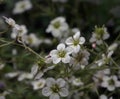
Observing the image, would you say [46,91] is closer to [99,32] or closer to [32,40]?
[99,32]

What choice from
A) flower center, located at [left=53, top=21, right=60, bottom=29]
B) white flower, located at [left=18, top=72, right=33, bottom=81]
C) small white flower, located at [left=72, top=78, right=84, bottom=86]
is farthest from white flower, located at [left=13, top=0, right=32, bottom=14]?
small white flower, located at [left=72, top=78, right=84, bottom=86]

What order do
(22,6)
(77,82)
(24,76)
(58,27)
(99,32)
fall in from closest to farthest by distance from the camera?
(99,32) < (77,82) < (24,76) < (58,27) < (22,6)

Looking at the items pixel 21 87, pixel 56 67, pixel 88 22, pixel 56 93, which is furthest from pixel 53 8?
pixel 56 93

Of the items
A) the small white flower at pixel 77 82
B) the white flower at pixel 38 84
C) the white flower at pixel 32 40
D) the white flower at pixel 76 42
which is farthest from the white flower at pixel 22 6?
the white flower at pixel 76 42

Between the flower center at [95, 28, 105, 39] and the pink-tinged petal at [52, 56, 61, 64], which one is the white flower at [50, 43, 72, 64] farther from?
the flower center at [95, 28, 105, 39]

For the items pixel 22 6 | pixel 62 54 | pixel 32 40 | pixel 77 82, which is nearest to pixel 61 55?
pixel 62 54

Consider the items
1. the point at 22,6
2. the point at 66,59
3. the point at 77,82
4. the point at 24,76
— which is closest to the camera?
the point at 66,59

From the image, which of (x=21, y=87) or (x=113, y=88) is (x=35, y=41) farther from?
(x=113, y=88)
